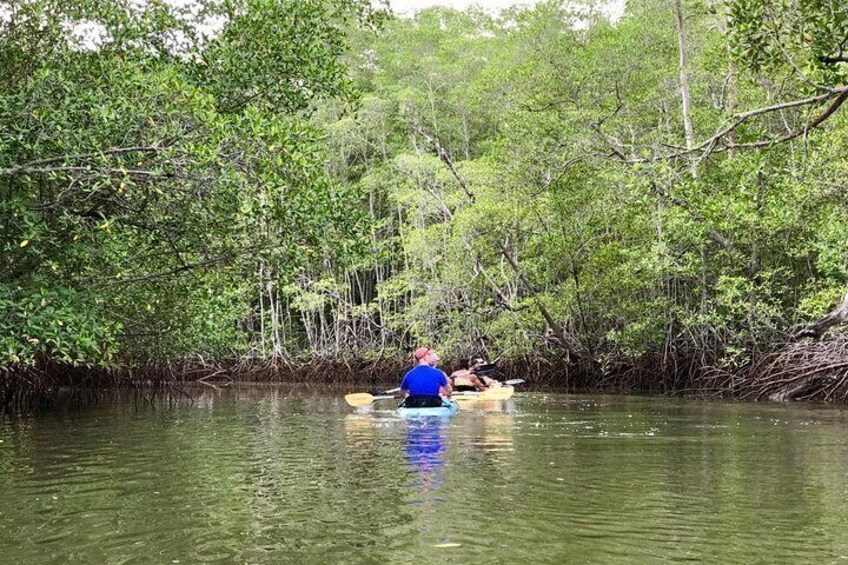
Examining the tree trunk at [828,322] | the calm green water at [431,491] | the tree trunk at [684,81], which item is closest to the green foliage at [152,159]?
the calm green water at [431,491]

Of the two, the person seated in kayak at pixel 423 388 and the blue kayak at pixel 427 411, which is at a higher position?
the person seated in kayak at pixel 423 388

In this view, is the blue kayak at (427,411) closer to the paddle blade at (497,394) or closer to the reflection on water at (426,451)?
the reflection on water at (426,451)

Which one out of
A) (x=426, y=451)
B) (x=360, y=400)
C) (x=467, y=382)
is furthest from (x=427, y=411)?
(x=467, y=382)

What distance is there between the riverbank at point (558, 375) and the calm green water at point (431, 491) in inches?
80.7

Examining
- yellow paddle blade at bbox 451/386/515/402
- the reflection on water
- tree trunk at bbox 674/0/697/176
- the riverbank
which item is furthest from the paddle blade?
tree trunk at bbox 674/0/697/176

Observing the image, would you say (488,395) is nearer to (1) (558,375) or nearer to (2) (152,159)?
(1) (558,375)

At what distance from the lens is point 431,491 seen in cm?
559

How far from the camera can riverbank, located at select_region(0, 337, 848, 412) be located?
12.2 m

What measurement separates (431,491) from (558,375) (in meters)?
13.7

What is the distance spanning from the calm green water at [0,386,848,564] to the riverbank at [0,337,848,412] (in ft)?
6.72

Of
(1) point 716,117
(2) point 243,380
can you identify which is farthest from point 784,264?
(2) point 243,380

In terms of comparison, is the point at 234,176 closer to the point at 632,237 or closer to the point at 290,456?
the point at 290,456

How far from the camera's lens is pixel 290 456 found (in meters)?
7.46

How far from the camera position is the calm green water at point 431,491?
161 inches
